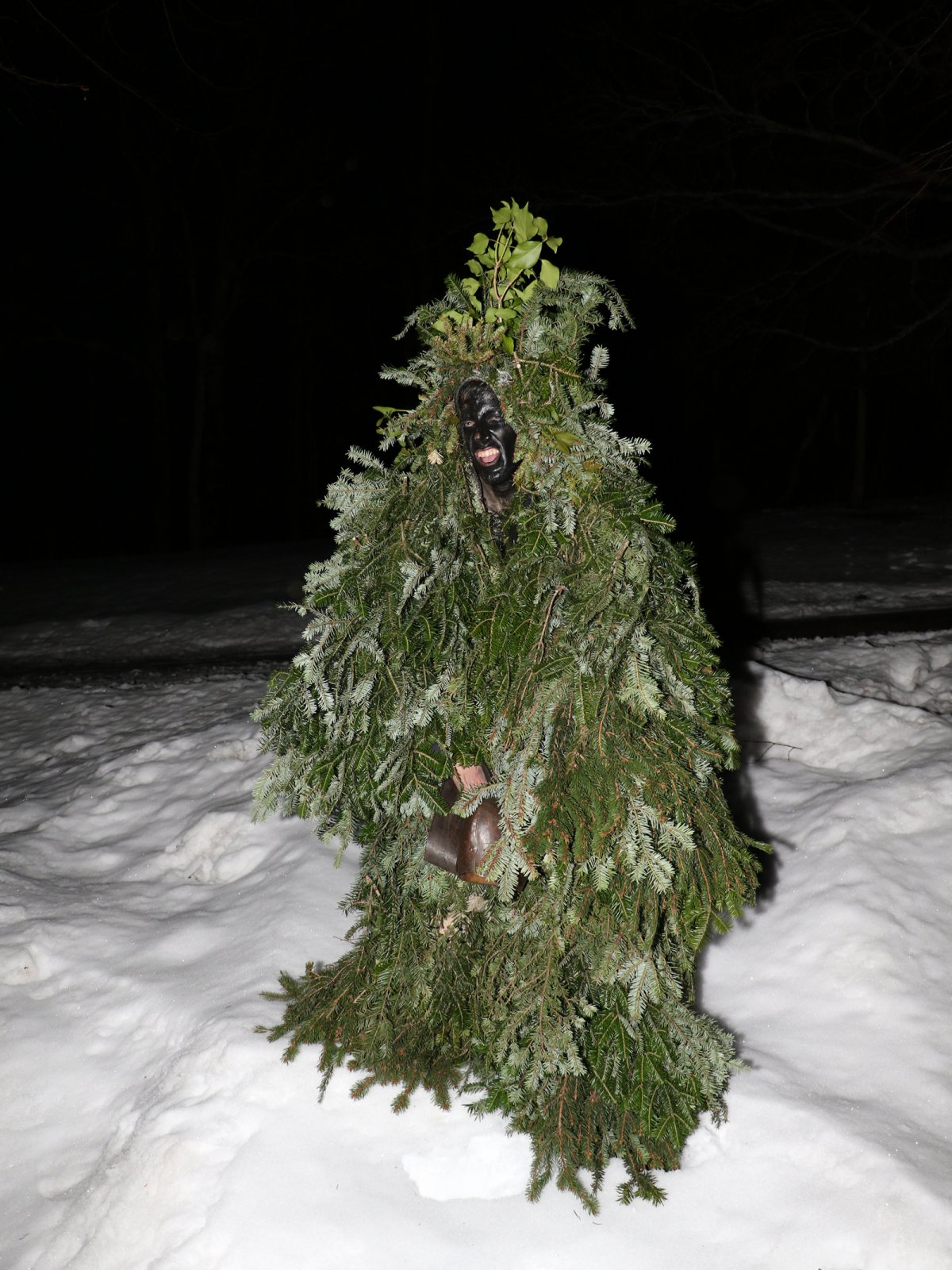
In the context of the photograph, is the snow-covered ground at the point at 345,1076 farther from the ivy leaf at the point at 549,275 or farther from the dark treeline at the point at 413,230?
the dark treeline at the point at 413,230

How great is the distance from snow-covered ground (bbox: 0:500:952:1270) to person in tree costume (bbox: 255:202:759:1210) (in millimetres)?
162

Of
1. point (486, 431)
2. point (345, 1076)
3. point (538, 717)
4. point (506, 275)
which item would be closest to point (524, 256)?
point (506, 275)

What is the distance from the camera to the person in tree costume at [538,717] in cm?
262

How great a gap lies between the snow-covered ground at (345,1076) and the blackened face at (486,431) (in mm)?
2084

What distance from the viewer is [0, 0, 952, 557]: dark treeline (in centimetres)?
931

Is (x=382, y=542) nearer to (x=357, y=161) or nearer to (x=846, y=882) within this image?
(x=846, y=882)

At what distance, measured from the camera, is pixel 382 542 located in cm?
292

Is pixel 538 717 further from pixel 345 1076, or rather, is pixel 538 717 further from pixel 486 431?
pixel 345 1076

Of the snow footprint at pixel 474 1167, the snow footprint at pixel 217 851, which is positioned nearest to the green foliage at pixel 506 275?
the snow footprint at pixel 474 1167

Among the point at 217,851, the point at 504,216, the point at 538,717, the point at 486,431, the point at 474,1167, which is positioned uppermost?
the point at 504,216

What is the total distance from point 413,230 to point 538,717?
1580 centimetres

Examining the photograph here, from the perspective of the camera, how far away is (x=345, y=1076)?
10.7 ft

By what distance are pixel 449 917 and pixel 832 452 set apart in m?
30.9

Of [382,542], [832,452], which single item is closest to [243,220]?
[382,542]
